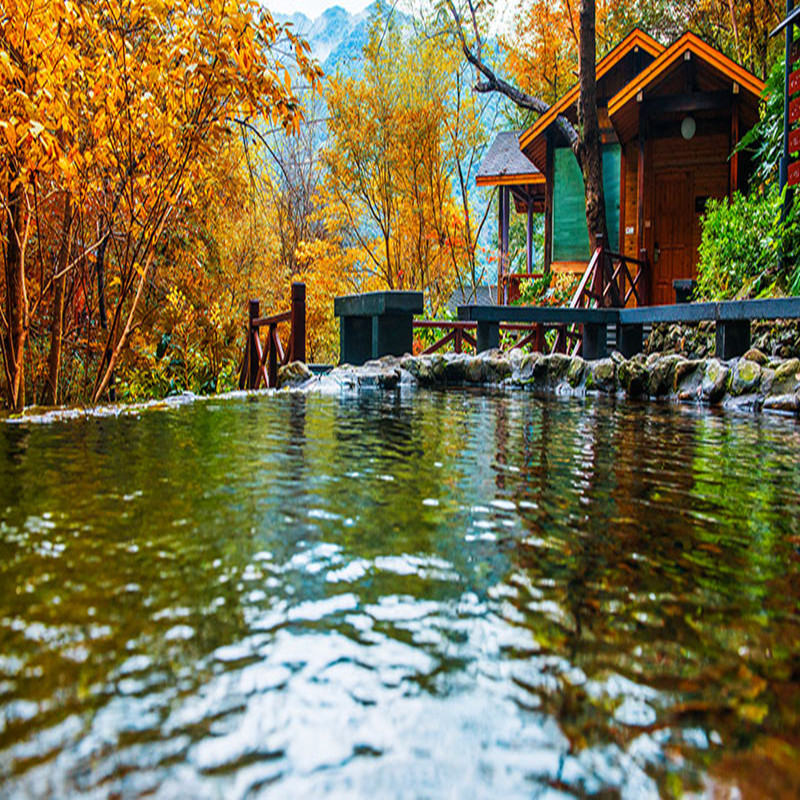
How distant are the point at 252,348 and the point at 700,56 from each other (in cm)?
987

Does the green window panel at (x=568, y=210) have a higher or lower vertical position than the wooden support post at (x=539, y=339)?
higher

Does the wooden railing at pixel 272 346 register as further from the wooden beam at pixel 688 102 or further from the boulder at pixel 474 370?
the wooden beam at pixel 688 102

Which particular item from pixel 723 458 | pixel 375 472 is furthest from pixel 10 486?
pixel 723 458

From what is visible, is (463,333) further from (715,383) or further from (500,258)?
(715,383)

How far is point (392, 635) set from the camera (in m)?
1.29

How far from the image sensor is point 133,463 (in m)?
2.85

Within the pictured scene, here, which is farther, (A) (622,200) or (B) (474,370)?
(A) (622,200)

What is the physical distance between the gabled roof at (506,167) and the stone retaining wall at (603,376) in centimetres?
1176

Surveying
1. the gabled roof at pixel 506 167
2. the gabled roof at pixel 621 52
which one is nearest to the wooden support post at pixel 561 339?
the gabled roof at pixel 621 52

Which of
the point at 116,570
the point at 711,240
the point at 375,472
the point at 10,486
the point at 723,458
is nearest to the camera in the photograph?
the point at 116,570

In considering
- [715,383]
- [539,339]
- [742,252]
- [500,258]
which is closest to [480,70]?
[500,258]

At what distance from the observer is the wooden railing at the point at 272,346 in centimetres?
987

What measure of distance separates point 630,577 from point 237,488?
134 centimetres

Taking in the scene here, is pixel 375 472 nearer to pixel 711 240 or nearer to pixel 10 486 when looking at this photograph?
pixel 10 486
